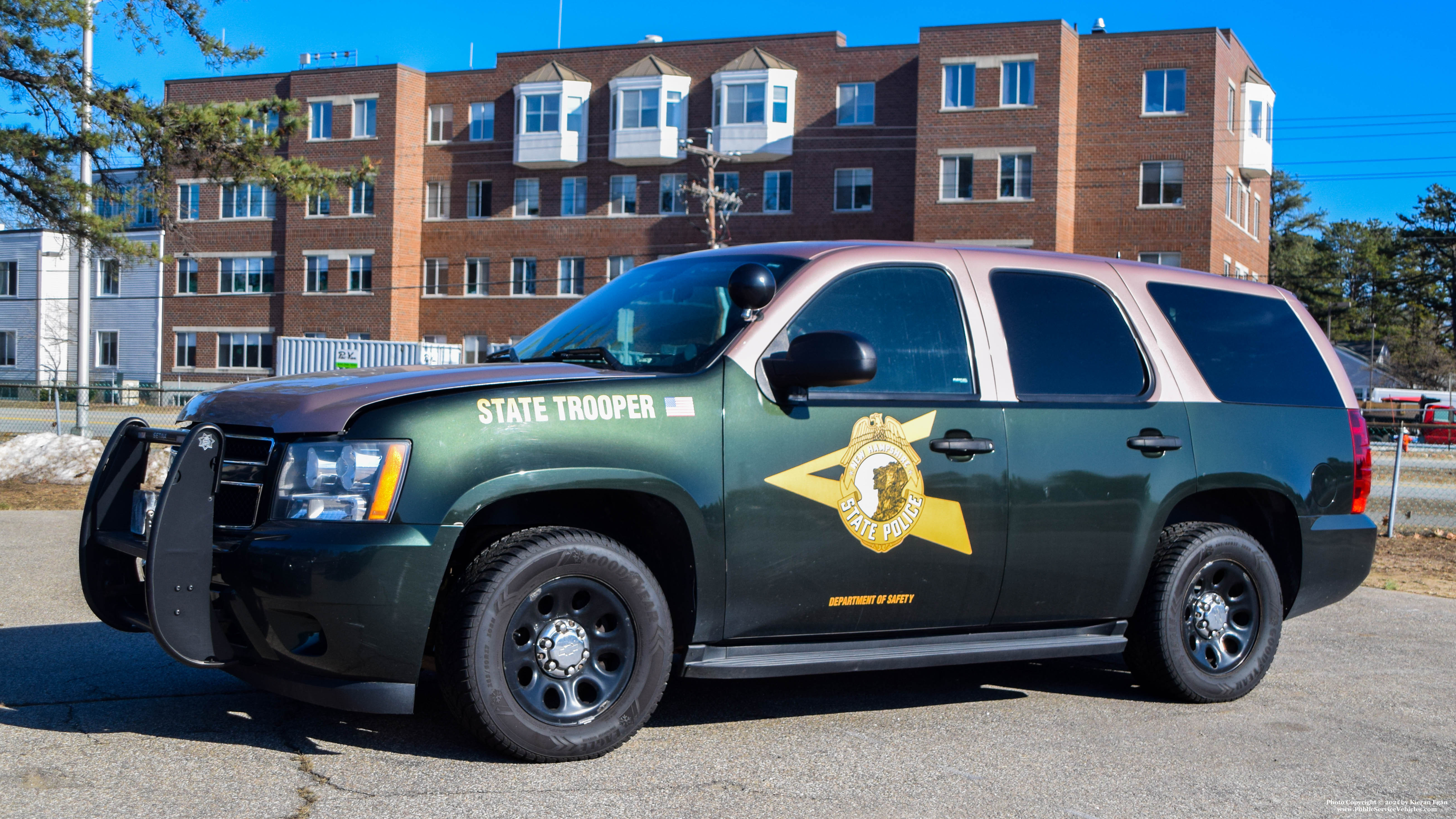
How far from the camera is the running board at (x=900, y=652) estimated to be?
4617 mm

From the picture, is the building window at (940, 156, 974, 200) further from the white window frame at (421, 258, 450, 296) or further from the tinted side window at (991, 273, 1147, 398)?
the tinted side window at (991, 273, 1147, 398)

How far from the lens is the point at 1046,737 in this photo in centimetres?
508

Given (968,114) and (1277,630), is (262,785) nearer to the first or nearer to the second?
(1277,630)

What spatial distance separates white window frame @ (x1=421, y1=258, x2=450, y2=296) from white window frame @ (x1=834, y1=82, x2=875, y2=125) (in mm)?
17354

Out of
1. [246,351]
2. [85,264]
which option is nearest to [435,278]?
[246,351]

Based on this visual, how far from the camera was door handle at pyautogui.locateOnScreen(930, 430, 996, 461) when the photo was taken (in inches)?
196

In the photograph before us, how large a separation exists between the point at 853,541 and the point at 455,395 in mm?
1551

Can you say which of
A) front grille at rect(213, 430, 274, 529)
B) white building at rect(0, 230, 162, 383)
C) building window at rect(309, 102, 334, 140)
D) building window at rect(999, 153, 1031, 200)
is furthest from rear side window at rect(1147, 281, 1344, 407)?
white building at rect(0, 230, 162, 383)

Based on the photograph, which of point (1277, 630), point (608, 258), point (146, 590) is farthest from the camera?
point (608, 258)

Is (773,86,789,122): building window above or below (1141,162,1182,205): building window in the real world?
above

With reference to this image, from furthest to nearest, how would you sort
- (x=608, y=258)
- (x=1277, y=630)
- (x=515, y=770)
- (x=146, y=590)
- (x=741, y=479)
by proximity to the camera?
1. (x=608, y=258)
2. (x=1277, y=630)
3. (x=741, y=479)
4. (x=515, y=770)
5. (x=146, y=590)

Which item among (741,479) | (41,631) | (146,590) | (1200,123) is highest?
(1200,123)

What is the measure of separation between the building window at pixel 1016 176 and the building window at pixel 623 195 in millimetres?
14749

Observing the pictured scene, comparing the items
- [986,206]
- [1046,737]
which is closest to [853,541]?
[1046,737]
